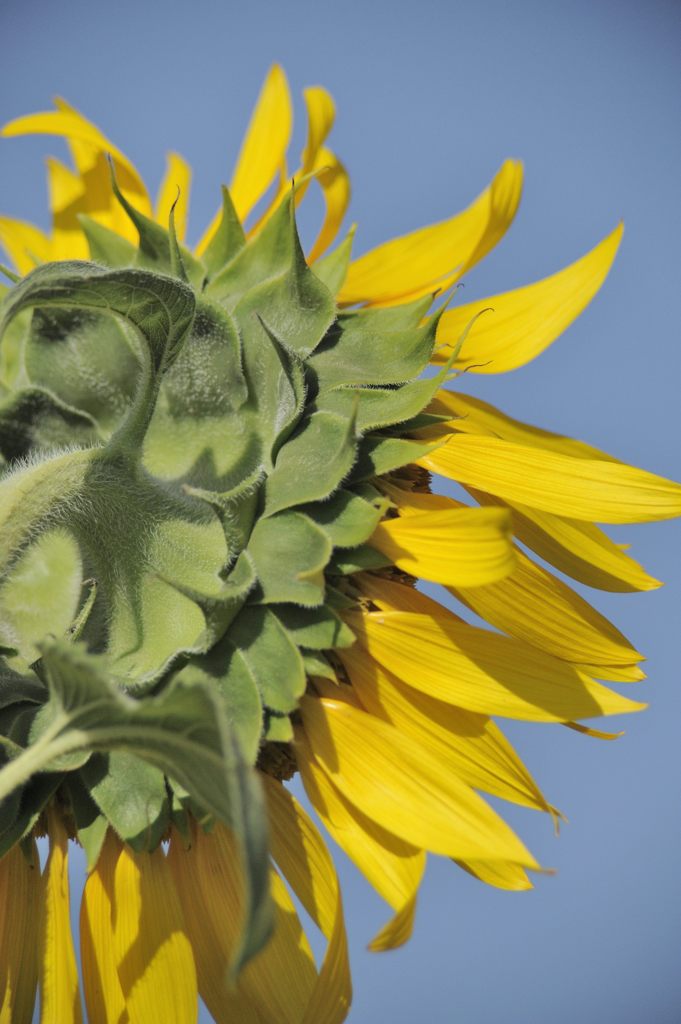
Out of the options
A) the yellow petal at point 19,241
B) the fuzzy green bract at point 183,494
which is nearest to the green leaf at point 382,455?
the fuzzy green bract at point 183,494

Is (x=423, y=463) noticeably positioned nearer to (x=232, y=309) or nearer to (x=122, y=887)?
(x=232, y=309)

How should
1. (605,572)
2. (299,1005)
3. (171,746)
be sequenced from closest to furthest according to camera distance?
(171,746), (299,1005), (605,572)

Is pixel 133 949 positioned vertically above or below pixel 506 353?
below

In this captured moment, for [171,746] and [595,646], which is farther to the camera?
[595,646]

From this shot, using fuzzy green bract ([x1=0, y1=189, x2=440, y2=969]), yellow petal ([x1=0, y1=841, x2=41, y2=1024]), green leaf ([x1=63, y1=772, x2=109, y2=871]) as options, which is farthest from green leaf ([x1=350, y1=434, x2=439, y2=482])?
yellow petal ([x1=0, y1=841, x2=41, y2=1024])

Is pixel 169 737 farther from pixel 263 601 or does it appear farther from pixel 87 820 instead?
pixel 87 820

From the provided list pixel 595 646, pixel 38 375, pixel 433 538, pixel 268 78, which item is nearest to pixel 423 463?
pixel 433 538

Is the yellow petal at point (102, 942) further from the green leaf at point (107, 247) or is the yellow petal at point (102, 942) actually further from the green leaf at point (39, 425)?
the green leaf at point (107, 247)
